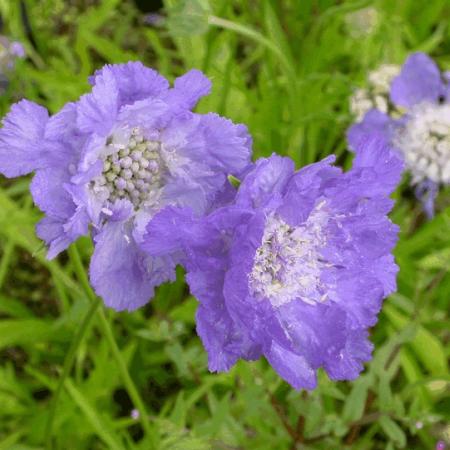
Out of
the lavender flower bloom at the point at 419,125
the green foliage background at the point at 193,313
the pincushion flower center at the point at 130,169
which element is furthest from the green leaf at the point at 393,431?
the pincushion flower center at the point at 130,169

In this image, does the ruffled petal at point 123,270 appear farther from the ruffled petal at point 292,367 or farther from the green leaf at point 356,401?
the green leaf at point 356,401

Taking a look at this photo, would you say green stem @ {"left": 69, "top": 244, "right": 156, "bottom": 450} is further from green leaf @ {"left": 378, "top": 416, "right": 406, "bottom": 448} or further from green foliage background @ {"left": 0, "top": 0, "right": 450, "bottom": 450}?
green leaf @ {"left": 378, "top": 416, "right": 406, "bottom": 448}

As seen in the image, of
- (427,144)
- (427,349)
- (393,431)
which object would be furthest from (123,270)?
(427,349)

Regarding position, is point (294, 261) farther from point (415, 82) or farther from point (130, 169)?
point (415, 82)

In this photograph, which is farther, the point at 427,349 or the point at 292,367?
the point at 427,349

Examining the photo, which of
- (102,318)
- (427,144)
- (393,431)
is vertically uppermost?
(102,318)

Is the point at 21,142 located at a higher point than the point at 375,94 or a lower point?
higher

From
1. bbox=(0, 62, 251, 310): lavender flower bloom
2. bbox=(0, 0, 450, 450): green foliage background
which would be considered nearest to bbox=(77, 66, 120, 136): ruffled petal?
bbox=(0, 62, 251, 310): lavender flower bloom
